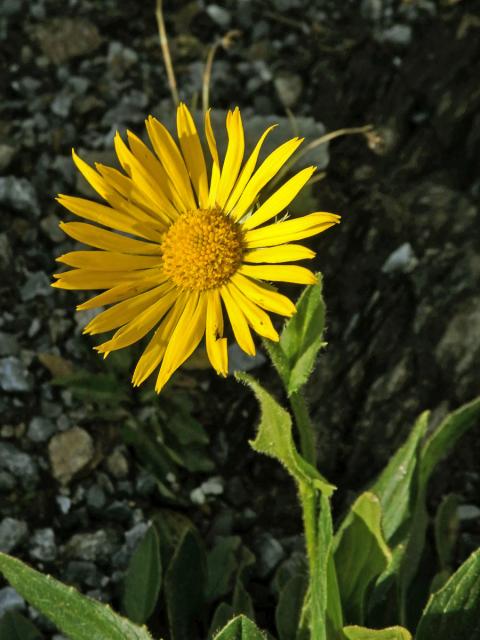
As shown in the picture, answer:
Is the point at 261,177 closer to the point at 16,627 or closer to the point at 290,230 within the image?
the point at 290,230

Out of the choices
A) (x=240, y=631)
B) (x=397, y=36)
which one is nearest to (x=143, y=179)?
(x=240, y=631)

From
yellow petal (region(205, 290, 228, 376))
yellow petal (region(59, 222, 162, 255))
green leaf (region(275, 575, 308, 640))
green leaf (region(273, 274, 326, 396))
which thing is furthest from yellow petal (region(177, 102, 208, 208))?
green leaf (region(275, 575, 308, 640))

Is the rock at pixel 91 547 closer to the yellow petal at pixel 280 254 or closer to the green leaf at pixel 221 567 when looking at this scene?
the green leaf at pixel 221 567

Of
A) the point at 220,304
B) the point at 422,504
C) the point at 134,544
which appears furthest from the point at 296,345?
the point at 134,544

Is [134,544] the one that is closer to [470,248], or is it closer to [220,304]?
[220,304]

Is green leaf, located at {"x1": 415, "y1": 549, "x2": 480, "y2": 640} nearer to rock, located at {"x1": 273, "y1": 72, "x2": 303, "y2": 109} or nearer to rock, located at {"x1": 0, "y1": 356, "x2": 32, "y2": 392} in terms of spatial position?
rock, located at {"x1": 0, "y1": 356, "x2": 32, "y2": 392}

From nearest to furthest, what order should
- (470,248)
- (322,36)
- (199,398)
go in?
(199,398)
(470,248)
(322,36)
